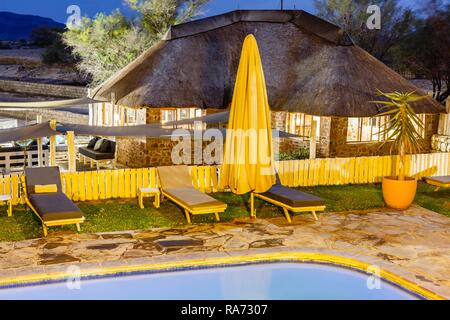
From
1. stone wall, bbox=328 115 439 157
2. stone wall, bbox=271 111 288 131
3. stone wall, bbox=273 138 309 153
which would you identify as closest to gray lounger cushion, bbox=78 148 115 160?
stone wall, bbox=273 138 309 153

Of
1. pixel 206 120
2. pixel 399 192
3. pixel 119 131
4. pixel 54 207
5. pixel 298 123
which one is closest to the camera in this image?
pixel 54 207

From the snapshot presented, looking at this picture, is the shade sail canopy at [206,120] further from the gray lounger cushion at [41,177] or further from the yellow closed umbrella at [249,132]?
the yellow closed umbrella at [249,132]

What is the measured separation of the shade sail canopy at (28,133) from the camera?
11.6 metres

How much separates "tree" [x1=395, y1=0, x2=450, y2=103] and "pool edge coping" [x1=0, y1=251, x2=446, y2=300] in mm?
23816

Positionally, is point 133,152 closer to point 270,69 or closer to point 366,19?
point 270,69

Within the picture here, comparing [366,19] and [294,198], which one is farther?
[366,19]

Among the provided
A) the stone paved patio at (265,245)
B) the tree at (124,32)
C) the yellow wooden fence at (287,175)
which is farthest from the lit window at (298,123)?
the tree at (124,32)

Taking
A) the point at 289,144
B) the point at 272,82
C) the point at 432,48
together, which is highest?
the point at 432,48

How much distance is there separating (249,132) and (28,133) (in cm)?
537

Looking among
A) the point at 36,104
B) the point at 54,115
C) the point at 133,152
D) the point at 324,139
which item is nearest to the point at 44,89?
the point at 54,115

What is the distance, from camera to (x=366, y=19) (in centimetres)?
3042

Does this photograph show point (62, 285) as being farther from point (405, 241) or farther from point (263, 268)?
point (405, 241)

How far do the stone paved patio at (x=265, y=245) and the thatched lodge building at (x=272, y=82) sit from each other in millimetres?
7254
